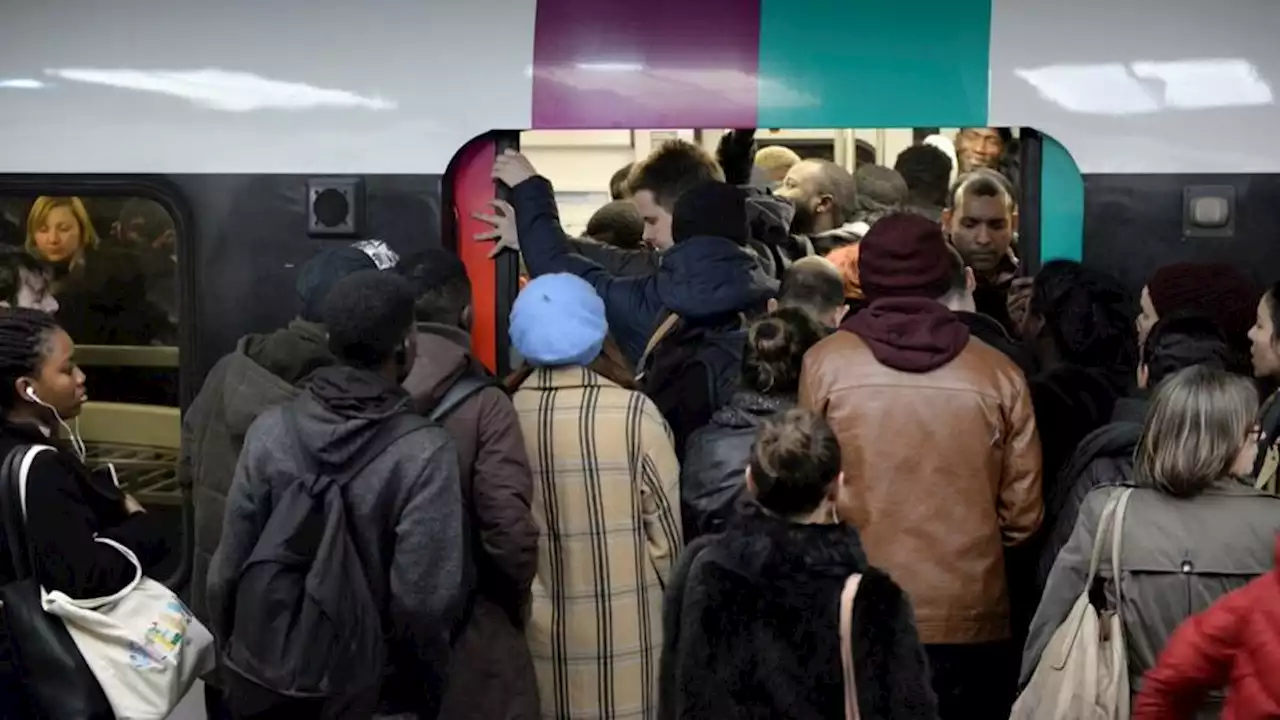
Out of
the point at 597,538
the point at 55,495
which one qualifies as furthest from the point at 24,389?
the point at 597,538

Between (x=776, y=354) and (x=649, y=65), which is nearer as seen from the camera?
(x=776, y=354)

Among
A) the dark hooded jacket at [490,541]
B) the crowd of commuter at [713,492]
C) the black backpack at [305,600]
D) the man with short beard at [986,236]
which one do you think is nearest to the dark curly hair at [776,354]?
the crowd of commuter at [713,492]

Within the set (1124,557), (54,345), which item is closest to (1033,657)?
(1124,557)

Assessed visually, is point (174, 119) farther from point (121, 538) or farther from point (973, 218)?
point (973, 218)

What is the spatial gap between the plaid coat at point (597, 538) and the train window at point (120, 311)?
145cm

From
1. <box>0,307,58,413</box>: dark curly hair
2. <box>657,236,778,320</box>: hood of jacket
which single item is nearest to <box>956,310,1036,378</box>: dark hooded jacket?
<box>657,236,778,320</box>: hood of jacket

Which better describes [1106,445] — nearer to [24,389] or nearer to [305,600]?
[305,600]

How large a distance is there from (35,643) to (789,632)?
142 cm

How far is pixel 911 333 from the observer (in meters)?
2.81

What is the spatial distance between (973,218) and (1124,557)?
67.4 inches

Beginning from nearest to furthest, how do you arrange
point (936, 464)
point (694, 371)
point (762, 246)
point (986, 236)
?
point (936, 464), point (694, 371), point (986, 236), point (762, 246)

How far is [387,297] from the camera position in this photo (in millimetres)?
2543

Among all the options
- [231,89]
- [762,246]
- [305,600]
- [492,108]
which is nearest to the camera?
[305,600]

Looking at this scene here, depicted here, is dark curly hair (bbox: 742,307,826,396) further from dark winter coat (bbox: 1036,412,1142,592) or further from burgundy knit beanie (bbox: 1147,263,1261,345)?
burgundy knit beanie (bbox: 1147,263,1261,345)
